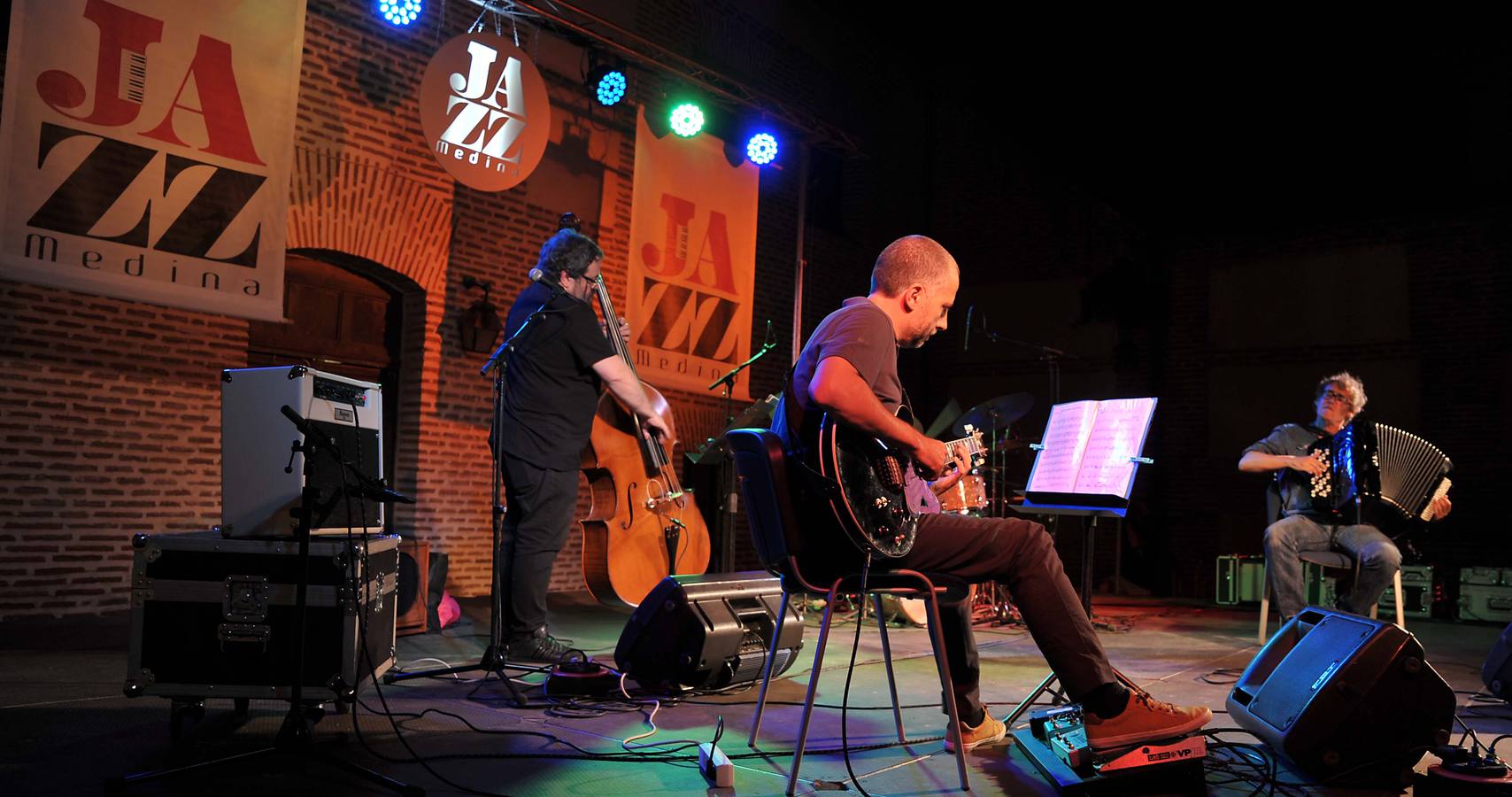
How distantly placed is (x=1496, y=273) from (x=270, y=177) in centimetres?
1048

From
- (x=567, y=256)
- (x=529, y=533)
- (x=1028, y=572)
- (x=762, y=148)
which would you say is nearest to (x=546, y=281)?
(x=567, y=256)

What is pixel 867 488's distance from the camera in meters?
2.76

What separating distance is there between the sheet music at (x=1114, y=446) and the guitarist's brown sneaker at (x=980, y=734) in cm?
87

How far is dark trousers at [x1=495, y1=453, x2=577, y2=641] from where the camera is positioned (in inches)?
175

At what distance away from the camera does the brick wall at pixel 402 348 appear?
5922 millimetres

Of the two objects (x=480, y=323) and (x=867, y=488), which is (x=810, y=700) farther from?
(x=480, y=323)

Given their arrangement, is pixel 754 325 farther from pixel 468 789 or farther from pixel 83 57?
pixel 468 789

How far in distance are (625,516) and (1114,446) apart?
7.90 ft

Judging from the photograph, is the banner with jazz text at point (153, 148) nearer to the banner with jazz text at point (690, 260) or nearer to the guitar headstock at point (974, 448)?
the banner with jazz text at point (690, 260)

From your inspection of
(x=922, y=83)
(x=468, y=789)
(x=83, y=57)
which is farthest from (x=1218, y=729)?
(x=922, y=83)

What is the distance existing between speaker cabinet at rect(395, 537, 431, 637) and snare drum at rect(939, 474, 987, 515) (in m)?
2.98

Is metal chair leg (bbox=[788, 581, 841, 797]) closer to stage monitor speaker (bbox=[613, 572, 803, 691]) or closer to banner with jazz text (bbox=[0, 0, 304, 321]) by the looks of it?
stage monitor speaker (bbox=[613, 572, 803, 691])

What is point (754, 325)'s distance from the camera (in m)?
11.0

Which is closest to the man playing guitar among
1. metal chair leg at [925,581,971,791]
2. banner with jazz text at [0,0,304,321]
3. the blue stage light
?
metal chair leg at [925,581,971,791]
